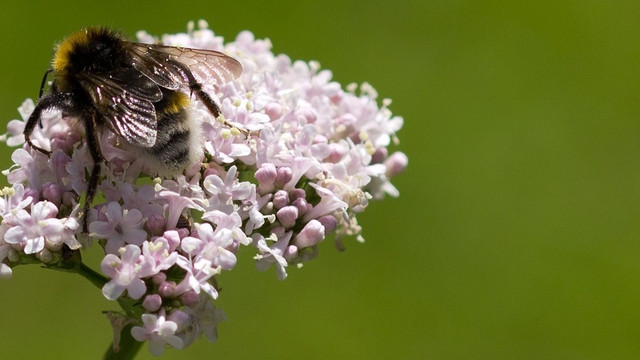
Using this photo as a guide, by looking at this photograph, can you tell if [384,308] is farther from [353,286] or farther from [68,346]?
[68,346]

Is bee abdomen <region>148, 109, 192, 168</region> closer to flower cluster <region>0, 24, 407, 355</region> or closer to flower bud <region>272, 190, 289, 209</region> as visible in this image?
flower cluster <region>0, 24, 407, 355</region>

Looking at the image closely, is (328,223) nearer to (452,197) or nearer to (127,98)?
(127,98)

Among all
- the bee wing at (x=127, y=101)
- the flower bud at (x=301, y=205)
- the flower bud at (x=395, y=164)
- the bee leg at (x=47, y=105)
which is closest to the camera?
the bee wing at (x=127, y=101)

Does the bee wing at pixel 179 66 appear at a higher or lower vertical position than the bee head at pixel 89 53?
higher

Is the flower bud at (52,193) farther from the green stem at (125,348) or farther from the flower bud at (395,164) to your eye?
the flower bud at (395,164)

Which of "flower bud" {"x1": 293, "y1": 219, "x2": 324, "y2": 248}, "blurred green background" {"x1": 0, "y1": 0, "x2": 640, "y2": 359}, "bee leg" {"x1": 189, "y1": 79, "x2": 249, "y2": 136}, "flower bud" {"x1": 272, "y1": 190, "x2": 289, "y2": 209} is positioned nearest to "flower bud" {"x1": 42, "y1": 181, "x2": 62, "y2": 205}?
"bee leg" {"x1": 189, "y1": 79, "x2": 249, "y2": 136}

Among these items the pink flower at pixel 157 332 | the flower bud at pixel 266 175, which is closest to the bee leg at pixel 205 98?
the flower bud at pixel 266 175

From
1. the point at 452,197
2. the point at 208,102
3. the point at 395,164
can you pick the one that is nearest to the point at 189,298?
the point at 208,102
